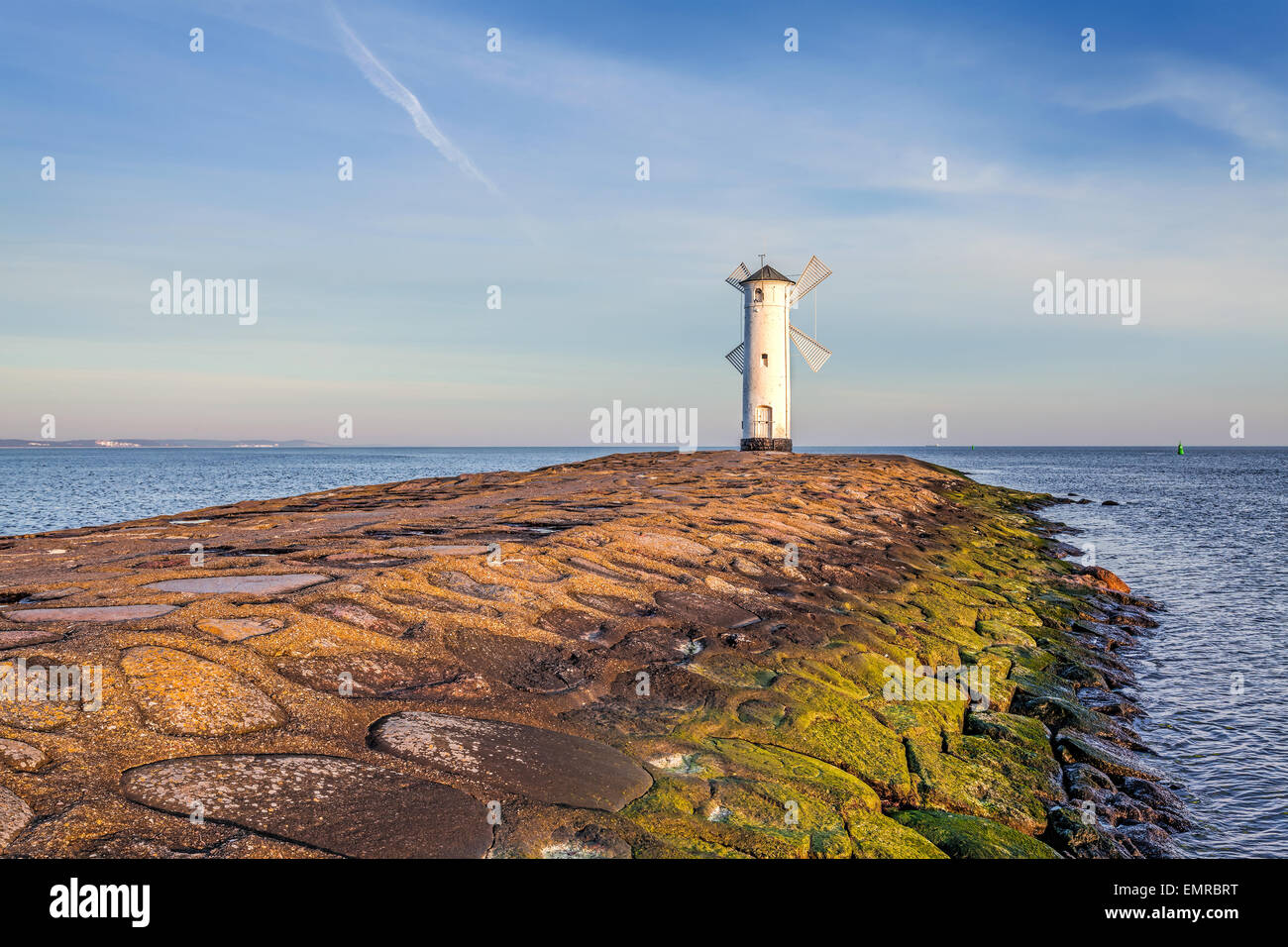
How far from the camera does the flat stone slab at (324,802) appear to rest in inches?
148

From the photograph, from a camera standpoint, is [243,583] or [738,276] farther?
[738,276]

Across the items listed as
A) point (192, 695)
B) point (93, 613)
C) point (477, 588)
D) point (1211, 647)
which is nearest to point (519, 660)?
point (477, 588)

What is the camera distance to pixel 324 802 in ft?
13.1

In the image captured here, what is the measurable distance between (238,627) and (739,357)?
34.8 metres

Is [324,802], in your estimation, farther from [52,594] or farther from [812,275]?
[812,275]

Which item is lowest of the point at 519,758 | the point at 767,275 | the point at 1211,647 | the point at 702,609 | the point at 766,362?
the point at 1211,647

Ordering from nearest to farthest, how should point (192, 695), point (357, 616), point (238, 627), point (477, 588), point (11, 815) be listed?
point (11, 815), point (192, 695), point (238, 627), point (357, 616), point (477, 588)

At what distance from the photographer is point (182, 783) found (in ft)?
12.9

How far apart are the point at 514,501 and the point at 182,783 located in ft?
37.4

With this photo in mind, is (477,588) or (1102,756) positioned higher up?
(477,588)

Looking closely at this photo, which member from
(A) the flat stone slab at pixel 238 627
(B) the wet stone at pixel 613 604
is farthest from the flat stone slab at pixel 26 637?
(B) the wet stone at pixel 613 604

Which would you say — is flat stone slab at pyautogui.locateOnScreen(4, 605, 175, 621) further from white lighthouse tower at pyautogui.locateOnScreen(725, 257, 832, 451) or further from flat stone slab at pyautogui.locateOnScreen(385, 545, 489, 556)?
Answer: white lighthouse tower at pyautogui.locateOnScreen(725, 257, 832, 451)
